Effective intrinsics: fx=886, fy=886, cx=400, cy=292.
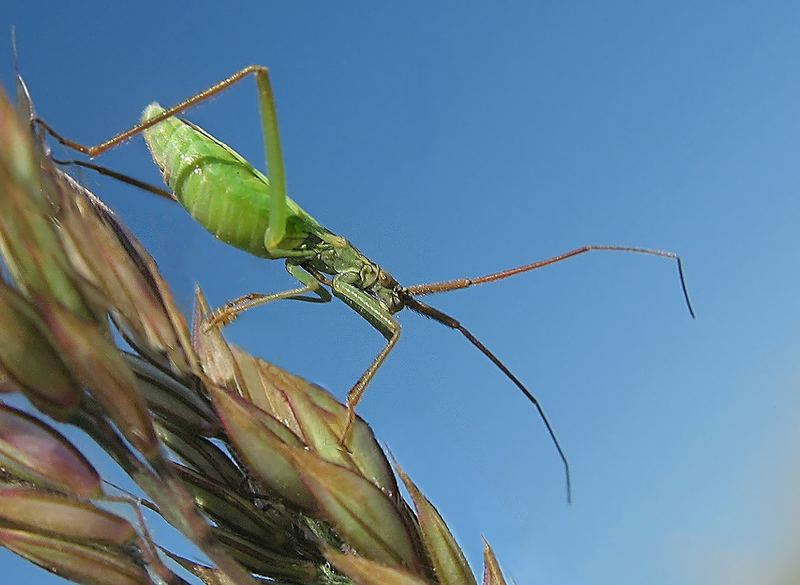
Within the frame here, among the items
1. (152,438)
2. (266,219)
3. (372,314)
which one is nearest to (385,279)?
(372,314)

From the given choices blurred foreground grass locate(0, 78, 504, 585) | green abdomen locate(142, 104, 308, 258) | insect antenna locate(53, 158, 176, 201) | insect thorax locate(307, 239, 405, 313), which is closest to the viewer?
blurred foreground grass locate(0, 78, 504, 585)

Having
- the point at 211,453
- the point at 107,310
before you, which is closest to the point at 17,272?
the point at 107,310

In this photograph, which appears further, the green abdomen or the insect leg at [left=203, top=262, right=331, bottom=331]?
the green abdomen

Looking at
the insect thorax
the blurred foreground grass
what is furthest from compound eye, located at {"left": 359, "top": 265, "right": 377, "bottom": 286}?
the blurred foreground grass

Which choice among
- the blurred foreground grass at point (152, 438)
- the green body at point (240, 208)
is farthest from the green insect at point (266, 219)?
the blurred foreground grass at point (152, 438)

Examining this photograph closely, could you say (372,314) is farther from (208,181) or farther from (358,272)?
(208,181)

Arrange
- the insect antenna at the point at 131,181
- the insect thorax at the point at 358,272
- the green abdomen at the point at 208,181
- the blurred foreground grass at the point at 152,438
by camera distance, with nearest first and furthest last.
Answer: the blurred foreground grass at the point at 152,438
the insect antenna at the point at 131,181
the green abdomen at the point at 208,181
the insect thorax at the point at 358,272

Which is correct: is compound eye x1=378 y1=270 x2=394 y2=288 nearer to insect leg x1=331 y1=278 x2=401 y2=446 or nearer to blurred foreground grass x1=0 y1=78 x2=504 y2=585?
insect leg x1=331 y1=278 x2=401 y2=446

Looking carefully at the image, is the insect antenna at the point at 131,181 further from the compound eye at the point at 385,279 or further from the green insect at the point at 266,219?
the compound eye at the point at 385,279
